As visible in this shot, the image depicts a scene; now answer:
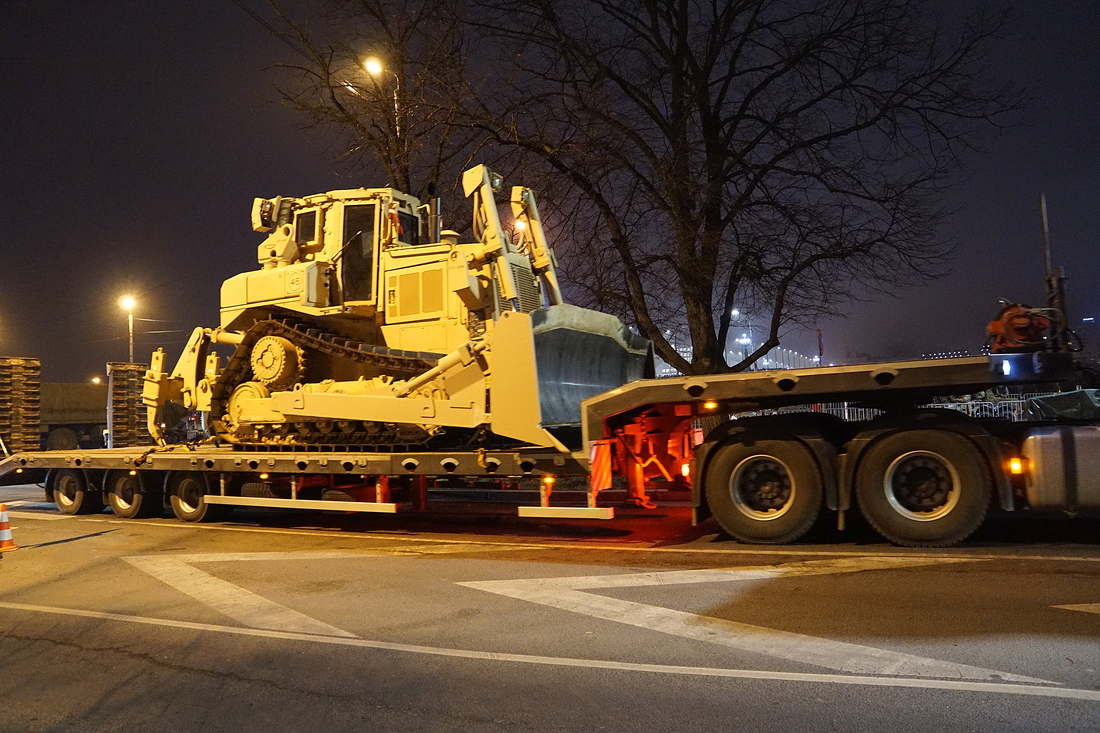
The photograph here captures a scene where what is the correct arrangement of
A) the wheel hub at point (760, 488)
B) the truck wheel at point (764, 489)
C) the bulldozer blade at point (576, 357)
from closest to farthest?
1. the truck wheel at point (764, 489)
2. the wheel hub at point (760, 488)
3. the bulldozer blade at point (576, 357)

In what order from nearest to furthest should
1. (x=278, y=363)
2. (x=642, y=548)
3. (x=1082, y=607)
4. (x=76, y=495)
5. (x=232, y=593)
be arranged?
(x=1082, y=607)
(x=232, y=593)
(x=642, y=548)
(x=278, y=363)
(x=76, y=495)

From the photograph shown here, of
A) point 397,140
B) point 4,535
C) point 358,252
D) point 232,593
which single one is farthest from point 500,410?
point 397,140

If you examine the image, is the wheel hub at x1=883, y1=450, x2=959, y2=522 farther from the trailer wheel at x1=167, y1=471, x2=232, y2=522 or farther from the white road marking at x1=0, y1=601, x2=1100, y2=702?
the trailer wheel at x1=167, y1=471, x2=232, y2=522

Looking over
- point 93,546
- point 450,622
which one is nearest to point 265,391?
point 93,546

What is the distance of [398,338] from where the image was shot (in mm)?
10906

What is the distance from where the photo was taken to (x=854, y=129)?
15.2 metres

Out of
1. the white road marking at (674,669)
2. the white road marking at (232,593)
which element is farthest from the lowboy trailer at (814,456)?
the white road marking at (674,669)

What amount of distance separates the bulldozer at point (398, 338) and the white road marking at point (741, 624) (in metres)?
2.22

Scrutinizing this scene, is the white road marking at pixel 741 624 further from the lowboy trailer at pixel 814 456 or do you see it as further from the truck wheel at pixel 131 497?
the truck wheel at pixel 131 497

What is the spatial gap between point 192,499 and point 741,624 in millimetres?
9336

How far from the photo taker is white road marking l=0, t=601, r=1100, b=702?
4.32 metres

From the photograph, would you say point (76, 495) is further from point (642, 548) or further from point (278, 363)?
point (642, 548)

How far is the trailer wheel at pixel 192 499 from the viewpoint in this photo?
1218cm

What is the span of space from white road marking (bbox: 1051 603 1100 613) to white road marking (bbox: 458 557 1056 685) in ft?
4.87
